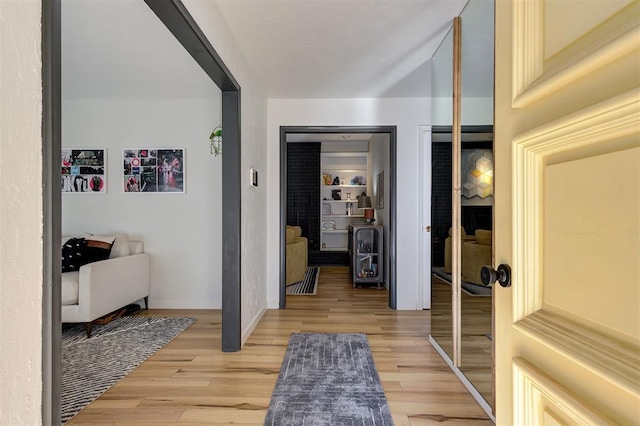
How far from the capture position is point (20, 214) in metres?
0.78

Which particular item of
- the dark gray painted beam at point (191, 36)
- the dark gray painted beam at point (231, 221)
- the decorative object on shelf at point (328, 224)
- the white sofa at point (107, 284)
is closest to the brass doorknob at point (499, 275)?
the dark gray painted beam at point (191, 36)

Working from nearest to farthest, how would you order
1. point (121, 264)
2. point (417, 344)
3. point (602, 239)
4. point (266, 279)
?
point (602, 239) < point (417, 344) < point (121, 264) < point (266, 279)

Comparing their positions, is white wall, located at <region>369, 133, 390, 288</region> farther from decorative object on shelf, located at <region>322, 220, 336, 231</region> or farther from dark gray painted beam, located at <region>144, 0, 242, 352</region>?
dark gray painted beam, located at <region>144, 0, 242, 352</region>

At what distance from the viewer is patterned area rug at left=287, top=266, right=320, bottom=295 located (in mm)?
4533

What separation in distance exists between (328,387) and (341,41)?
8.00 feet

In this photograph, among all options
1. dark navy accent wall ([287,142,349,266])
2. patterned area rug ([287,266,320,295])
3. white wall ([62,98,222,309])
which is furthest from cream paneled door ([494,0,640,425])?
dark navy accent wall ([287,142,349,266])

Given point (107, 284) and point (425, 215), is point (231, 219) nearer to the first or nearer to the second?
point (107, 284)

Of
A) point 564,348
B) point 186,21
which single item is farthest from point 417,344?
point 186,21

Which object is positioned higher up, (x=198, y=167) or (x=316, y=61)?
(x=316, y=61)

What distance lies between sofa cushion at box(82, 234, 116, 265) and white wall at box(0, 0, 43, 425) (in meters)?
2.74

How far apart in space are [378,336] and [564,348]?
8.15ft

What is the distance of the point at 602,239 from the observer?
500mm

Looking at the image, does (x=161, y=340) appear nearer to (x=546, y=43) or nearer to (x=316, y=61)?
(x=316, y=61)

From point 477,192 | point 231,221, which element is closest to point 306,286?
point 231,221
